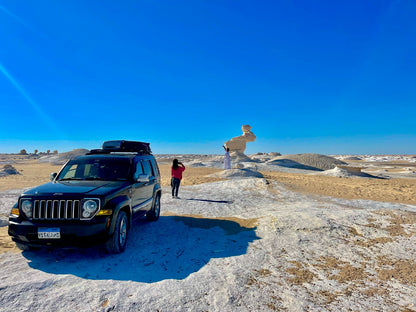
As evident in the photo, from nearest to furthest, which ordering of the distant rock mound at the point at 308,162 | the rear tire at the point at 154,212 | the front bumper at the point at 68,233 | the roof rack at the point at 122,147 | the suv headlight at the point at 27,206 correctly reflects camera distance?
the front bumper at the point at 68,233 < the suv headlight at the point at 27,206 < the roof rack at the point at 122,147 < the rear tire at the point at 154,212 < the distant rock mound at the point at 308,162

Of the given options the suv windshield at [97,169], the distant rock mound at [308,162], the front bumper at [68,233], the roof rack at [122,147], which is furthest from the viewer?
the distant rock mound at [308,162]

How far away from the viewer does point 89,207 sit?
4672mm

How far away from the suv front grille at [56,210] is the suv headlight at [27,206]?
0.34 ft

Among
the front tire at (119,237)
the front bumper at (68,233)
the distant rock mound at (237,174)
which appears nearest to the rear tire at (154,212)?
the front tire at (119,237)

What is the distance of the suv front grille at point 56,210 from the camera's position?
15.1 ft

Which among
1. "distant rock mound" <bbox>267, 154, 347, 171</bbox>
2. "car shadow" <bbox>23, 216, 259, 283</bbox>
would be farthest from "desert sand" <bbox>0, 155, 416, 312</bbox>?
"distant rock mound" <bbox>267, 154, 347, 171</bbox>

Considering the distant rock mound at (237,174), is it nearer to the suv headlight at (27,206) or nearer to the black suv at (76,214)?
the black suv at (76,214)

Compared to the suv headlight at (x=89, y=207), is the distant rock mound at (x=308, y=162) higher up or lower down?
higher up

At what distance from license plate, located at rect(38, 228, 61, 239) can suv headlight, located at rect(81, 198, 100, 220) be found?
445 millimetres

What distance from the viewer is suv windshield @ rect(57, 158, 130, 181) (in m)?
6.18

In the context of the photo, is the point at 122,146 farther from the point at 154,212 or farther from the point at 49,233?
the point at 49,233

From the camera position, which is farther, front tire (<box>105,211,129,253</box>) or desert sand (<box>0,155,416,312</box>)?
front tire (<box>105,211,129,253</box>)

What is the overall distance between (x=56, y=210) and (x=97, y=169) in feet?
6.14

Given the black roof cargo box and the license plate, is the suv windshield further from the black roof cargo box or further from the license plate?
the license plate
